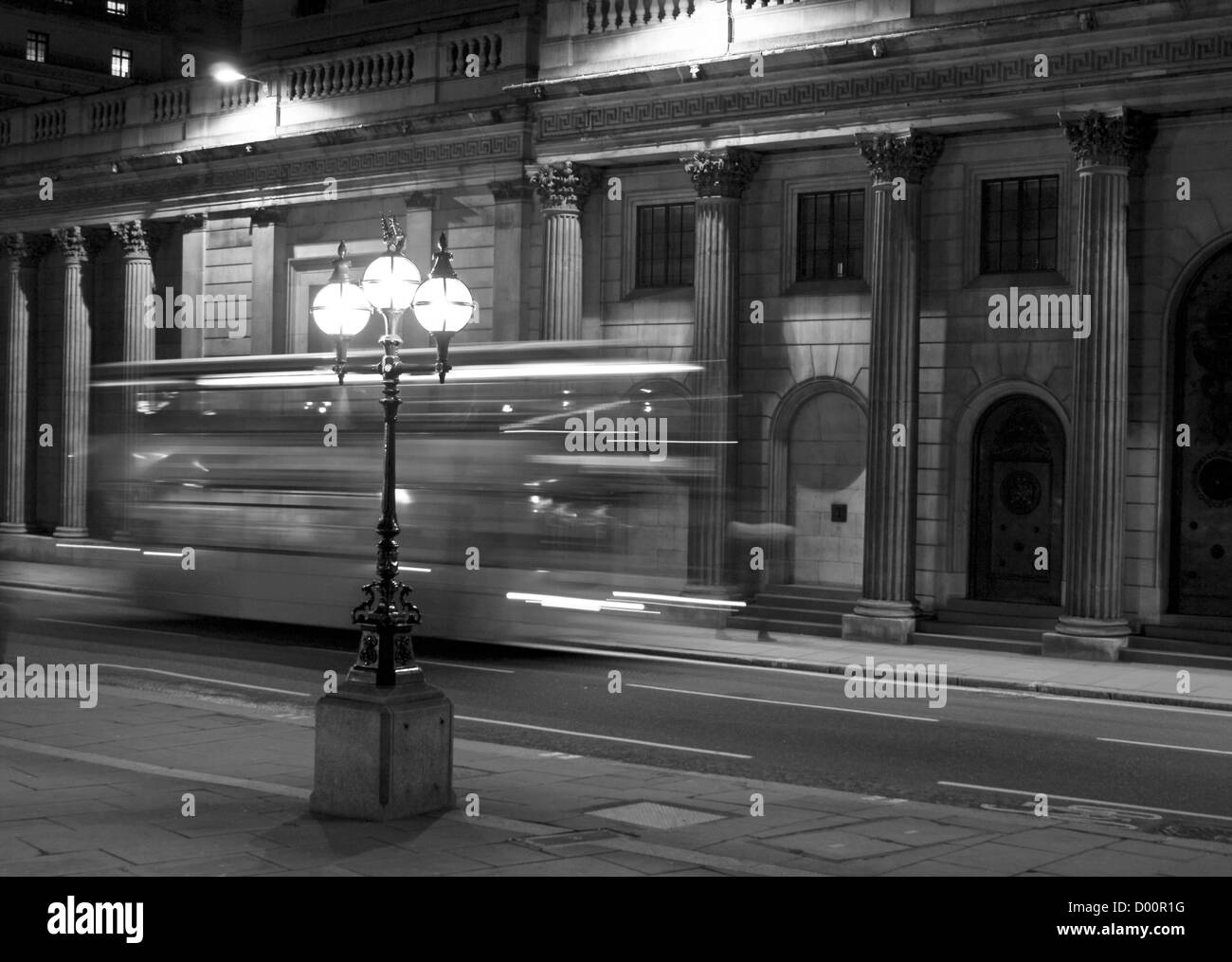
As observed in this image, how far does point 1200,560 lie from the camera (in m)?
25.6

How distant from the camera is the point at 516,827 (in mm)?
11430

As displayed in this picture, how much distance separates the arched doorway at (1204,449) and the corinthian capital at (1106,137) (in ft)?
7.35

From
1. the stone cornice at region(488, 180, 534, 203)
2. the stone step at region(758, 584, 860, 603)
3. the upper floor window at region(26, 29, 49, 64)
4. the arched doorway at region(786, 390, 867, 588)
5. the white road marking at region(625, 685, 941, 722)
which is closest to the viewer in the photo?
the white road marking at region(625, 685, 941, 722)

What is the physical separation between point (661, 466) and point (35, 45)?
5110cm

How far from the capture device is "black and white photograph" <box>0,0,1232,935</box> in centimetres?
1218

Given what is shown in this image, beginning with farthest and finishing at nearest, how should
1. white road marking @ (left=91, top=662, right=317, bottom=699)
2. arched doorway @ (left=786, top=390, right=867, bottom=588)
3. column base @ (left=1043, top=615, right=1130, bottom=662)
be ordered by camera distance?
1. arched doorway @ (left=786, top=390, right=867, bottom=588)
2. column base @ (left=1043, top=615, right=1130, bottom=662)
3. white road marking @ (left=91, top=662, right=317, bottom=699)

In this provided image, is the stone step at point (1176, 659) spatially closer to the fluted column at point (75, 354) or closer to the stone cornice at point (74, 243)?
the fluted column at point (75, 354)

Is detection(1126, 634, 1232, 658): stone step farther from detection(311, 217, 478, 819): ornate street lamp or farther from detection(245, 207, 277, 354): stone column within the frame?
detection(245, 207, 277, 354): stone column

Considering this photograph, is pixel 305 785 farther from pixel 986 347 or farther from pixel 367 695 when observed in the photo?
pixel 986 347

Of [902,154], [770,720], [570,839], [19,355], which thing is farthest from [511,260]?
[570,839]

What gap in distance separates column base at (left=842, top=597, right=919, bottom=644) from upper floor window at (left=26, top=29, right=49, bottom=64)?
155 feet

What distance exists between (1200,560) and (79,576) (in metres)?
19.7

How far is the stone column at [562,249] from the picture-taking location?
31.6 m

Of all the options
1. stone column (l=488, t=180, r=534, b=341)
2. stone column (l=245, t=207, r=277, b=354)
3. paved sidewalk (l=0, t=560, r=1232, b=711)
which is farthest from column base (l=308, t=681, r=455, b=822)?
stone column (l=245, t=207, r=277, b=354)
